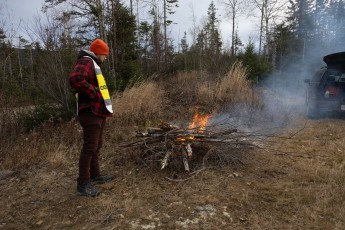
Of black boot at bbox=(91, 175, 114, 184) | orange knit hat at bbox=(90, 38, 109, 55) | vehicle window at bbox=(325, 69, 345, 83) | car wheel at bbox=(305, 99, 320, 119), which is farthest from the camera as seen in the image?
car wheel at bbox=(305, 99, 320, 119)

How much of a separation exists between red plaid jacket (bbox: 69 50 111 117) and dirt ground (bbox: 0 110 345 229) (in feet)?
3.98

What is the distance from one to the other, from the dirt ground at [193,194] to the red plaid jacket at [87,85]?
3.98 feet

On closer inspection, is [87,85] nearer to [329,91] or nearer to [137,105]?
[137,105]

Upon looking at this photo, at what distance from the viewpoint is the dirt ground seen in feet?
9.09

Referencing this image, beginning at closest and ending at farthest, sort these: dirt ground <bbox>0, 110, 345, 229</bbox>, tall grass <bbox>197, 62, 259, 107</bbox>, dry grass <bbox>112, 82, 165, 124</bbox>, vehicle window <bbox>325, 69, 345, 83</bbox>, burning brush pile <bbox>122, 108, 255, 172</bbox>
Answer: dirt ground <bbox>0, 110, 345, 229</bbox> → burning brush pile <bbox>122, 108, 255, 172</bbox> → dry grass <bbox>112, 82, 165, 124</bbox> → vehicle window <bbox>325, 69, 345, 83</bbox> → tall grass <bbox>197, 62, 259, 107</bbox>

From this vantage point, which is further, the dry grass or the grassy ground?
the dry grass

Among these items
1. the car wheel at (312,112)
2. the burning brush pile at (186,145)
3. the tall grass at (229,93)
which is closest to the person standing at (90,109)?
the burning brush pile at (186,145)

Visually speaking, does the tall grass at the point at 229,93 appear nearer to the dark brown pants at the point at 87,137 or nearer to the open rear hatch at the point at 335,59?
the open rear hatch at the point at 335,59

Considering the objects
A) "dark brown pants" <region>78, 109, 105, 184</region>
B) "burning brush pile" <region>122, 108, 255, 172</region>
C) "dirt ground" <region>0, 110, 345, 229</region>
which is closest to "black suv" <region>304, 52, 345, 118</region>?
"dirt ground" <region>0, 110, 345, 229</region>

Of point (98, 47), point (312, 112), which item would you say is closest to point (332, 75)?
point (312, 112)

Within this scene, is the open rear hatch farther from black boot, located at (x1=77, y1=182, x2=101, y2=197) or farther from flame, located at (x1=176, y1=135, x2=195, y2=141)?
black boot, located at (x1=77, y1=182, x2=101, y2=197)

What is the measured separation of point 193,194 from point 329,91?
6.46 metres

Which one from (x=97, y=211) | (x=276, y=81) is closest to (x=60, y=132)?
(x=97, y=211)

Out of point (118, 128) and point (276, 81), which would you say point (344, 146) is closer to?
point (118, 128)
